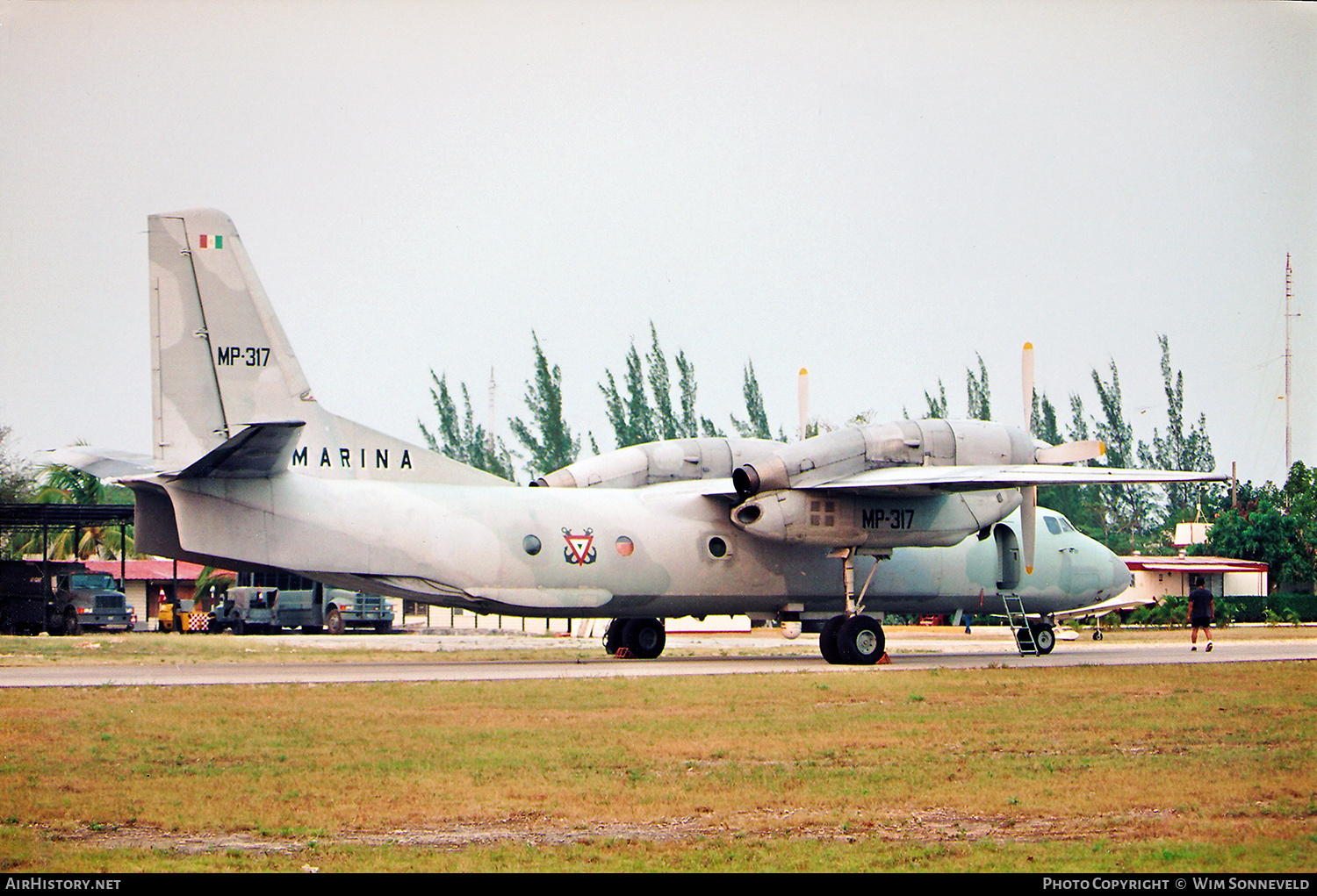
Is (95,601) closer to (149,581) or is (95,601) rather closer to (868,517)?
(149,581)

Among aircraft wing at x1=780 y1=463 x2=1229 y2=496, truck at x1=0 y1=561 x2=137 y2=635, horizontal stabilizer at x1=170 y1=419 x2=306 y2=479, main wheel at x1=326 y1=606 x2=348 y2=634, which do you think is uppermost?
horizontal stabilizer at x1=170 y1=419 x2=306 y2=479

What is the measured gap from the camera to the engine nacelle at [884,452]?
23359 mm

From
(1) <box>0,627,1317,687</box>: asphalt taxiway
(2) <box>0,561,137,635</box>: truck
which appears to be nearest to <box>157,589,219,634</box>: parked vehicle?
(2) <box>0,561,137,635</box>: truck

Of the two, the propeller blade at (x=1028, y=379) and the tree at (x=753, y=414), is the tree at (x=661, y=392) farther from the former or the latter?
the propeller blade at (x=1028, y=379)

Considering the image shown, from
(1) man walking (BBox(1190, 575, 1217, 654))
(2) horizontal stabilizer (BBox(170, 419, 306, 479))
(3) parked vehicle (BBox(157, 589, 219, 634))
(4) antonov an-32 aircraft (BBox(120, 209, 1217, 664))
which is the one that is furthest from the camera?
(3) parked vehicle (BBox(157, 589, 219, 634))

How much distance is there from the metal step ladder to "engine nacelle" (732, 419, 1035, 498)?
12.1 ft

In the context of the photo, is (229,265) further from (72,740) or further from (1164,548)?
(1164,548)

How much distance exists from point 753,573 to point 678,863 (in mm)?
16756

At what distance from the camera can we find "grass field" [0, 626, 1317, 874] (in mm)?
8320

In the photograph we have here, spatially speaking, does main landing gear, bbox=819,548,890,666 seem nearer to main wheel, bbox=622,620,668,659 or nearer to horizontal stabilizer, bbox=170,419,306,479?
main wheel, bbox=622,620,668,659

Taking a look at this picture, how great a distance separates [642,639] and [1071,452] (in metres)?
9.17

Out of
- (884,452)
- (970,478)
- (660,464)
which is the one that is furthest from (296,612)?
(970,478)

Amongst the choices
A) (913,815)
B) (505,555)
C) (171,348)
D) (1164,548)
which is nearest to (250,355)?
(171,348)

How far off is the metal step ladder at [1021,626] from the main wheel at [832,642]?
4.63 m
